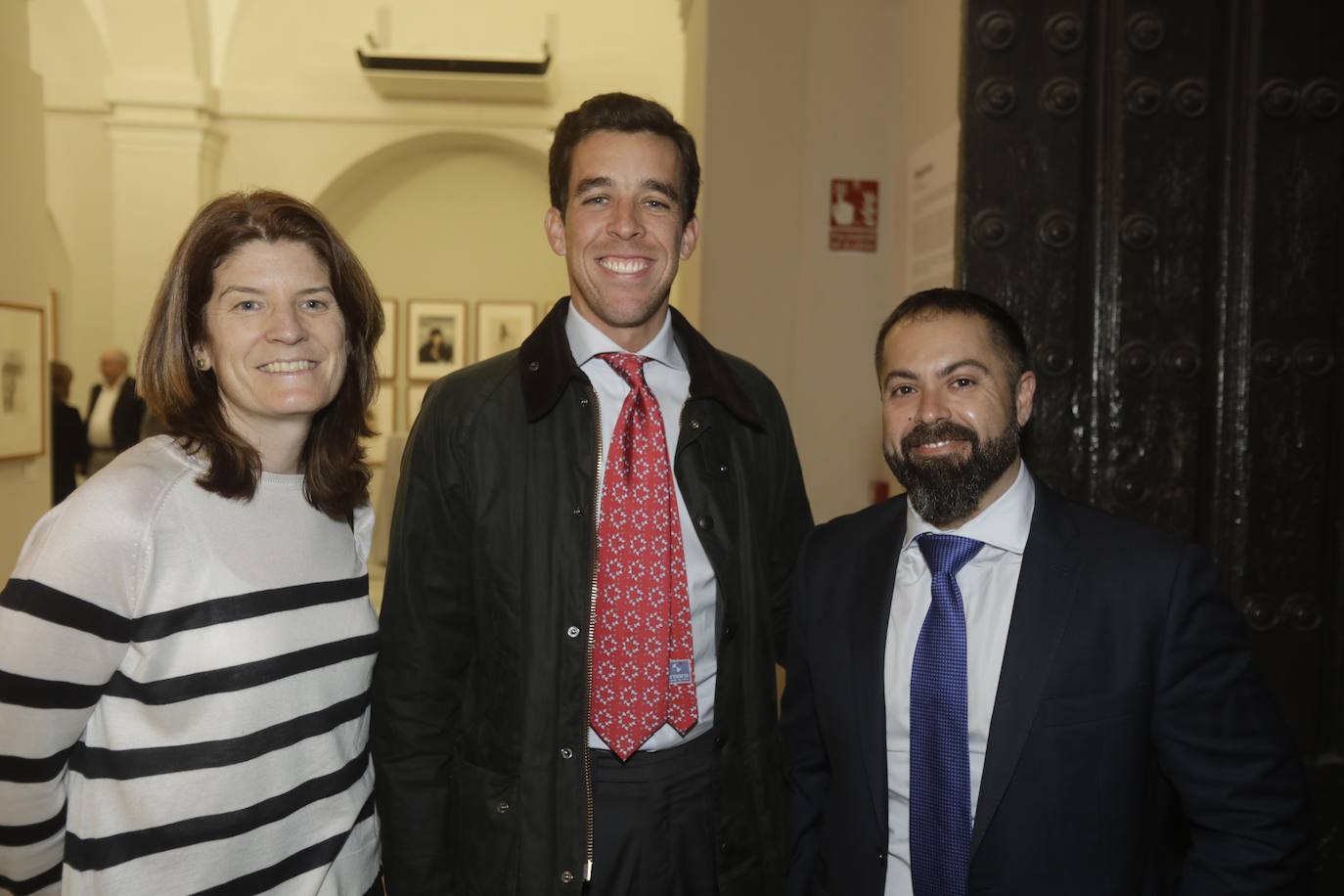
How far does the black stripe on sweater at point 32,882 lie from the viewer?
5.61 ft

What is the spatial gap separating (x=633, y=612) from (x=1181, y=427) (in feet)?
4.46

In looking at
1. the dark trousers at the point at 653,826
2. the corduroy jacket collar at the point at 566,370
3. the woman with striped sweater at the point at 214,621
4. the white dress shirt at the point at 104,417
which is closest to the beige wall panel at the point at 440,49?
the white dress shirt at the point at 104,417

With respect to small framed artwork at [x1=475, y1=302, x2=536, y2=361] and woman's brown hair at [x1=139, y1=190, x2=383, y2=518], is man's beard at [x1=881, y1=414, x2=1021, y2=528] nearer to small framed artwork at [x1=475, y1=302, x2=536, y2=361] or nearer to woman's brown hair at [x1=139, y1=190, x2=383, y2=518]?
woman's brown hair at [x1=139, y1=190, x2=383, y2=518]

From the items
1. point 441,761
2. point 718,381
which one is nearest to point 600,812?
point 441,761

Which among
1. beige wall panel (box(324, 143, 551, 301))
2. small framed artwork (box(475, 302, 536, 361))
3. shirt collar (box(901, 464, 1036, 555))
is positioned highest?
beige wall panel (box(324, 143, 551, 301))

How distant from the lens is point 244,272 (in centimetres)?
184

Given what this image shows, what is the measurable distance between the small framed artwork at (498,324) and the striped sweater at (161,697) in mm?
10312

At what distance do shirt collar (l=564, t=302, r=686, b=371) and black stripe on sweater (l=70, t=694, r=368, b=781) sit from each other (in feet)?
3.07

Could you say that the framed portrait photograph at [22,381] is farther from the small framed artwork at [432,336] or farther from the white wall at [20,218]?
the small framed artwork at [432,336]

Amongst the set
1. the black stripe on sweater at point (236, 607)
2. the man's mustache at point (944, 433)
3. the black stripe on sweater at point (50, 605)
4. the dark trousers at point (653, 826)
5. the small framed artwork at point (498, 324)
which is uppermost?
the small framed artwork at point (498, 324)

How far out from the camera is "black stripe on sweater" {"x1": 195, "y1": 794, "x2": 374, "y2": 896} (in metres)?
1.72

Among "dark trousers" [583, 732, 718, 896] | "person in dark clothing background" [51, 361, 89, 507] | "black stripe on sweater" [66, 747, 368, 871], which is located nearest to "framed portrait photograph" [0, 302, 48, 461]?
"person in dark clothing background" [51, 361, 89, 507]

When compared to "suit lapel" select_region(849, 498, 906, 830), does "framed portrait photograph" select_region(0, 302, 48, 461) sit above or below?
above

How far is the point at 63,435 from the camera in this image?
8797 millimetres
